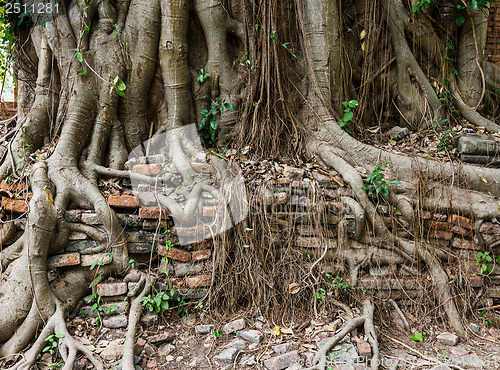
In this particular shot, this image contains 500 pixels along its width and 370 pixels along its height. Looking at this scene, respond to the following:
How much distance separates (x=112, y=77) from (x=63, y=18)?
701 mm

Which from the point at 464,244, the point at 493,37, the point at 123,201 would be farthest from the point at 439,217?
the point at 493,37

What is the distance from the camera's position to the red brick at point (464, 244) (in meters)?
3.09

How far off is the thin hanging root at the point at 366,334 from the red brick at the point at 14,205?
244 cm

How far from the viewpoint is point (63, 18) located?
3.11 metres

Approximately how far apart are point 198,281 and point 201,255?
20cm

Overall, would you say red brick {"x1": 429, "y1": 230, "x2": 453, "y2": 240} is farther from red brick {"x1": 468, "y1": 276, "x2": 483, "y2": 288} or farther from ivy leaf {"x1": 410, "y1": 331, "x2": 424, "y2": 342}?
ivy leaf {"x1": 410, "y1": 331, "x2": 424, "y2": 342}

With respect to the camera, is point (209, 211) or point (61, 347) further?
point (209, 211)

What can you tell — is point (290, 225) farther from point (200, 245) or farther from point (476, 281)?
point (476, 281)

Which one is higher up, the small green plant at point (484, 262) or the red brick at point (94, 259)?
the red brick at point (94, 259)

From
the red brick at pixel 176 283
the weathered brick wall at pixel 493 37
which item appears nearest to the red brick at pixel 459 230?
the red brick at pixel 176 283

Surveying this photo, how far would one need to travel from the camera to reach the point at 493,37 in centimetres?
506

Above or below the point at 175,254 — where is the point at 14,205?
above

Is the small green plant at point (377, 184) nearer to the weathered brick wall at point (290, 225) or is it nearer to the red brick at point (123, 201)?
the weathered brick wall at point (290, 225)

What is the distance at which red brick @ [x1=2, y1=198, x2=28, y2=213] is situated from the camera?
267 centimetres
